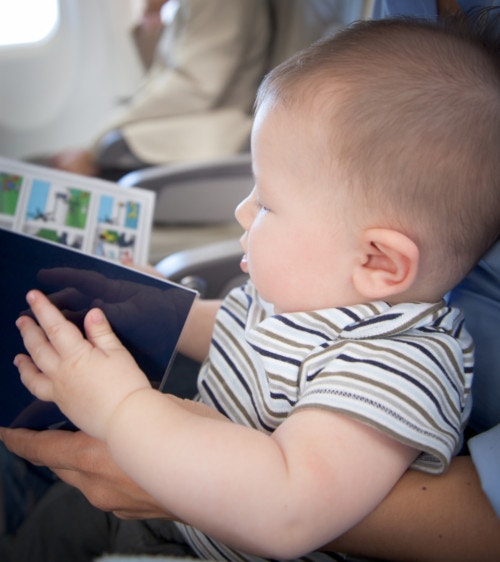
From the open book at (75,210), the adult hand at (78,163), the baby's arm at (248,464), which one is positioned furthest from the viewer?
the adult hand at (78,163)

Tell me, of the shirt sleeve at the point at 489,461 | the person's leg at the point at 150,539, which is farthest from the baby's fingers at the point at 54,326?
the shirt sleeve at the point at 489,461

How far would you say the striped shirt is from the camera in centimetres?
54

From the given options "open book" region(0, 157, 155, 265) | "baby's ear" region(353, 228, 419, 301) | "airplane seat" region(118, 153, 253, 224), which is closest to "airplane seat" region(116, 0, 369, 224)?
"airplane seat" region(118, 153, 253, 224)

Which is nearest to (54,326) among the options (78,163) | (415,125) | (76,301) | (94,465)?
(76,301)

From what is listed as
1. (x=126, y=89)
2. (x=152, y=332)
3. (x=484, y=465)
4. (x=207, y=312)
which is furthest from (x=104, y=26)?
(x=484, y=465)

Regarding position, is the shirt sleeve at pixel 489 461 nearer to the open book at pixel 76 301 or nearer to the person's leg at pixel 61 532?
the open book at pixel 76 301

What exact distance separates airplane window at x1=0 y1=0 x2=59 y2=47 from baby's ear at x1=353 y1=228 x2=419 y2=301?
257 centimetres

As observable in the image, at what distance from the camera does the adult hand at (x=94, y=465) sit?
0.63 m

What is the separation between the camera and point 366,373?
21.5 inches

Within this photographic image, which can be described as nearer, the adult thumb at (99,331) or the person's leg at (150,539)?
the adult thumb at (99,331)

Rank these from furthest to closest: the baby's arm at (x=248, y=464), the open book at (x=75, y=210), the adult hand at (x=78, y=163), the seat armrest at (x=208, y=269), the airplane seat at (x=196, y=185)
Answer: the adult hand at (x=78, y=163) → the airplane seat at (x=196, y=185) → the seat armrest at (x=208, y=269) → the open book at (x=75, y=210) → the baby's arm at (x=248, y=464)

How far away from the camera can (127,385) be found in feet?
1.86

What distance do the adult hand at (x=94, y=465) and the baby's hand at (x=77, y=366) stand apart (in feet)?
0.23

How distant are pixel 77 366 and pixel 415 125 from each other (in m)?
0.41
